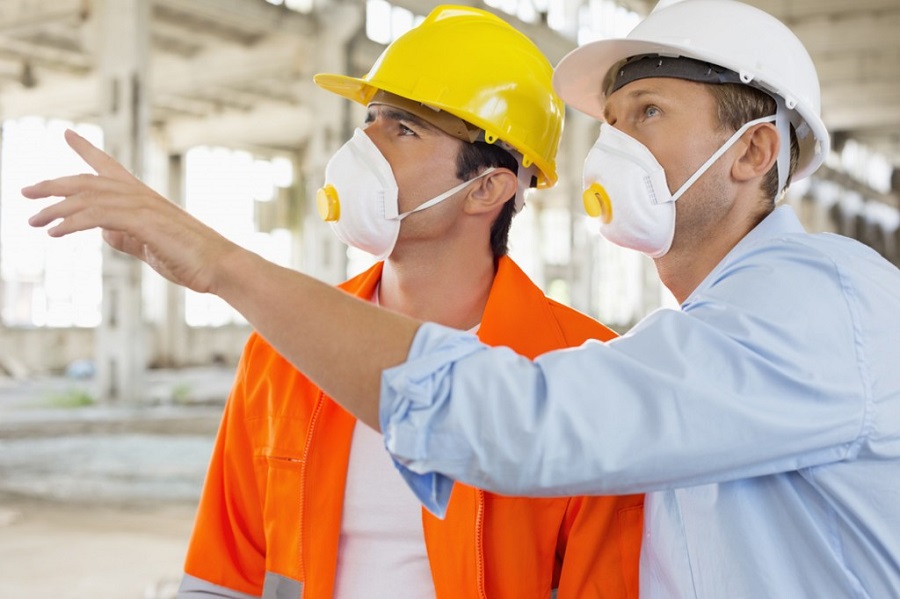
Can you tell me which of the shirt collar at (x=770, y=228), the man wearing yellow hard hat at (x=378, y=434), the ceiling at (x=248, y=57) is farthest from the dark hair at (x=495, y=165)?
the ceiling at (x=248, y=57)

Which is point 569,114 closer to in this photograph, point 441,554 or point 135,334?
point 135,334

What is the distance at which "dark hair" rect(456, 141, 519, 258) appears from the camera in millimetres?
2549

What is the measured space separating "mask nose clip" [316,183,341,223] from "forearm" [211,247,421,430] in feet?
3.27

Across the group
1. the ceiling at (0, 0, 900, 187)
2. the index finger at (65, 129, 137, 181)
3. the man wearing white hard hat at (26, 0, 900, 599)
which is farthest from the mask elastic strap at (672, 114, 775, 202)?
the ceiling at (0, 0, 900, 187)

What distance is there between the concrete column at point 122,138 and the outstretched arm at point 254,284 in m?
14.1

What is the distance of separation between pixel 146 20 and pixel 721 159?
1530 cm

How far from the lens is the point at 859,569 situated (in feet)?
4.78

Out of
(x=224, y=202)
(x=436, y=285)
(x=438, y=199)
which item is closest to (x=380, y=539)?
(x=436, y=285)

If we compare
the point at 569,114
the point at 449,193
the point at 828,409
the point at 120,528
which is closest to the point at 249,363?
the point at 449,193

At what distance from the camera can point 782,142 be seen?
199 cm

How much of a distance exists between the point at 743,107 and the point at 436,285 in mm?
993

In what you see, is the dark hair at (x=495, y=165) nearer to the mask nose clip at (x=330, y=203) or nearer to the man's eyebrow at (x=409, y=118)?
the man's eyebrow at (x=409, y=118)

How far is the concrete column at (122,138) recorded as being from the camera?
15000 millimetres

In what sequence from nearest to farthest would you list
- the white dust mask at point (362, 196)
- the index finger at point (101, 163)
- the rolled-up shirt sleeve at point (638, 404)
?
the rolled-up shirt sleeve at point (638, 404) < the index finger at point (101, 163) < the white dust mask at point (362, 196)
